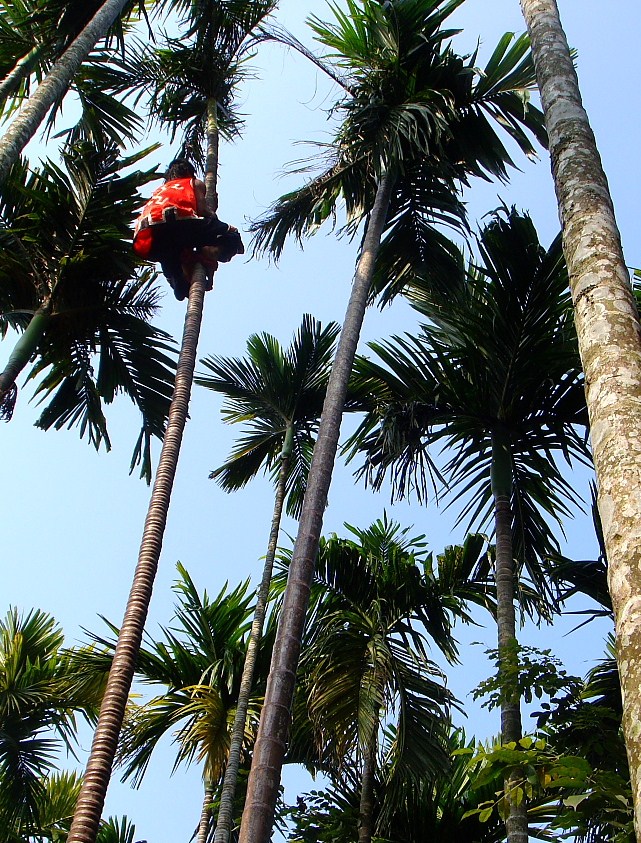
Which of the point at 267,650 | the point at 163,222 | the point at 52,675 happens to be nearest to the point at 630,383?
the point at 163,222

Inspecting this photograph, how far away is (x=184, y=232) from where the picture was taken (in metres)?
7.53

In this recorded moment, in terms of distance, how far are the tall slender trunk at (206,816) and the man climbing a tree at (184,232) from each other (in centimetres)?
458

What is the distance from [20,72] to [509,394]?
5.60 meters

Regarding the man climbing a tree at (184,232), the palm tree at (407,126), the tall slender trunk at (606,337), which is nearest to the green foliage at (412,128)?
the palm tree at (407,126)

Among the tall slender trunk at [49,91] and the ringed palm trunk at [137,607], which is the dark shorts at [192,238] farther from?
the tall slender trunk at [49,91]

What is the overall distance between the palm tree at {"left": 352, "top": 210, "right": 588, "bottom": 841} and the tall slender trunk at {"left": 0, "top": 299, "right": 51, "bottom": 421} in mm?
3106

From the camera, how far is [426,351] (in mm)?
8773

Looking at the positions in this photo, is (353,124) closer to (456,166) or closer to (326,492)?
(456,166)

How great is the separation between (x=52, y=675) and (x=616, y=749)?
6.24 m

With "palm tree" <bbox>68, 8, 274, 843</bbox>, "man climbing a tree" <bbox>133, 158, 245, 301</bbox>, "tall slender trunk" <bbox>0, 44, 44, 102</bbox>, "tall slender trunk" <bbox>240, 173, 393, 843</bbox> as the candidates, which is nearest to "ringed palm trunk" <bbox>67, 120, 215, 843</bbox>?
"palm tree" <bbox>68, 8, 274, 843</bbox>

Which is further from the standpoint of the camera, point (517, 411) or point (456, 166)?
point (456, 166)

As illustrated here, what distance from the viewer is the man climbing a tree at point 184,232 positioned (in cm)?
750

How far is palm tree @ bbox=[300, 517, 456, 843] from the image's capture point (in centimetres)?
757

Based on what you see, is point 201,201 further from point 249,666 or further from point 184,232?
point 249,666
